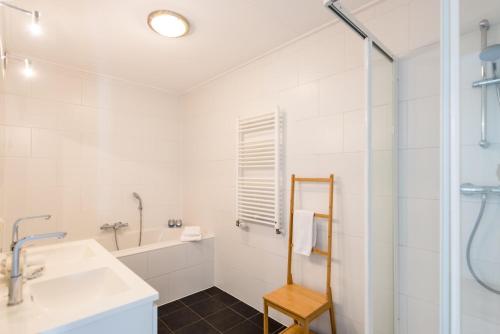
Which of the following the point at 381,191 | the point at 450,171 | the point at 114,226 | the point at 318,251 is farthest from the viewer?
the point at 114,226

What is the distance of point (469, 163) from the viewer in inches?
28.5

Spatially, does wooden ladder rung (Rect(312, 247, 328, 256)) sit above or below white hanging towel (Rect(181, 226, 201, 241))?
above

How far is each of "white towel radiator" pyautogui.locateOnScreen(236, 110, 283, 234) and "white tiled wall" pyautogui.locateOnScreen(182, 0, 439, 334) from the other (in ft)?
0.37

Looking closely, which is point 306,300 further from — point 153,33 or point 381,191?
point 153,33

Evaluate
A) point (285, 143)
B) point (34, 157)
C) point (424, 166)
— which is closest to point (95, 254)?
point (34, 157)

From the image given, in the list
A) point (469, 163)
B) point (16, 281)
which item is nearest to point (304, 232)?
point (469, 163)

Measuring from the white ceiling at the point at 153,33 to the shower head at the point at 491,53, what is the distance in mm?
1040

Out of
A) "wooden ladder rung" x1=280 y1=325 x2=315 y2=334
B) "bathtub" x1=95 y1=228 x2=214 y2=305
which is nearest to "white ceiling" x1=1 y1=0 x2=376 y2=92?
"bathtub" x1=95 y1=228 x2=214 y2=305

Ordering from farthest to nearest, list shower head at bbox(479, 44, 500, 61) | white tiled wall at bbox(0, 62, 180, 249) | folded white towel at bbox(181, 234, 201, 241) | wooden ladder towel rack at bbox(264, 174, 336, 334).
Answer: folded white towel at bbox(181, 234, 201, 241)
white tiled wall at bbox(0, 62, 180, 249)
wooden ladder towel rack at bbox(264, 174, 336, 334)
shower head at bbox(479, 44, 500, 61)

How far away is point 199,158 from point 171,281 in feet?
4.76

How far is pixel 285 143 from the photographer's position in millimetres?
2168

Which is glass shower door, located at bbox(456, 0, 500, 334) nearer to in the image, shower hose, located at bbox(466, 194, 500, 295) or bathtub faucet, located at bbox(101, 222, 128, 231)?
shower hose, located at bbox(466, 194, 500, 295)

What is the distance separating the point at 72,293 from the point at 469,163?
188cm

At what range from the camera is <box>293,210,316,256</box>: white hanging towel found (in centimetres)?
186
